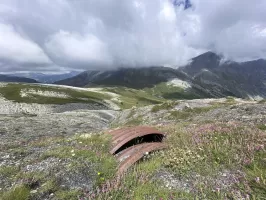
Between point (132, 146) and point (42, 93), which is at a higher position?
point (132, 146)

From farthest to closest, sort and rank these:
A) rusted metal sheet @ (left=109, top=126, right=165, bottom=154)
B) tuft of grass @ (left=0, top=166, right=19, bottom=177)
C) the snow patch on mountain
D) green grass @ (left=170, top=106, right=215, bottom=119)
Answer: the snow patch on mountain, green grass @ (left=170, top=106, right=215, bottom=119), rusted metal sheet @ (left=109, top=126, right=165, bottom=154), tuft of grass @ (left=0, top=166, right=19, bottom=177)

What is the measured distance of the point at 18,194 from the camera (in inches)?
305

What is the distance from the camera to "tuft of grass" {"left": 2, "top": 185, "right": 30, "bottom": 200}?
762cm

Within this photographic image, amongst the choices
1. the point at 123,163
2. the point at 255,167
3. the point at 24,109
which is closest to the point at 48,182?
the point at 123,163

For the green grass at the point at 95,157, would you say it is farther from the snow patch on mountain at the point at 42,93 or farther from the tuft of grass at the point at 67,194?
the snow patch on mountain at the point at 42,93

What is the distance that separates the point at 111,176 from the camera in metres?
9.02

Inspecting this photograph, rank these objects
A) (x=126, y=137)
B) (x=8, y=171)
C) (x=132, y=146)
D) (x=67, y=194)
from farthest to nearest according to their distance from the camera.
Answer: (x=126, y=137), (x=132, y=146), (x=8, y=171), (x=67, y=194)

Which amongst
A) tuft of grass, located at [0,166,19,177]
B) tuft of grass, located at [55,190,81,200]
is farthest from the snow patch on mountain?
tuft of grass, located at [55,190,81,200]

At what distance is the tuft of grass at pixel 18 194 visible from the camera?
25.0ft

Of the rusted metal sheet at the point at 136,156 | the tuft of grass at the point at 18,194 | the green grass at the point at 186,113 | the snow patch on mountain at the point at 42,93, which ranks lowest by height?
the snow patch on mountain at the point at 42,93

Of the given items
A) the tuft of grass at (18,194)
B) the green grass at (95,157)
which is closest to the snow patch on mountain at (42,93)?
the green grass at (95,157)

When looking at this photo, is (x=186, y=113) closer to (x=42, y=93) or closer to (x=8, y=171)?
(x=8, y=171)

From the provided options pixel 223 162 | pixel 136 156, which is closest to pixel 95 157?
pixel 136 156

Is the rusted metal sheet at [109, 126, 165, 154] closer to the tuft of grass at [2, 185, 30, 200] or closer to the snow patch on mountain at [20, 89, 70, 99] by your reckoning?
the tuft of grass at [2, 185, 30, 200]
